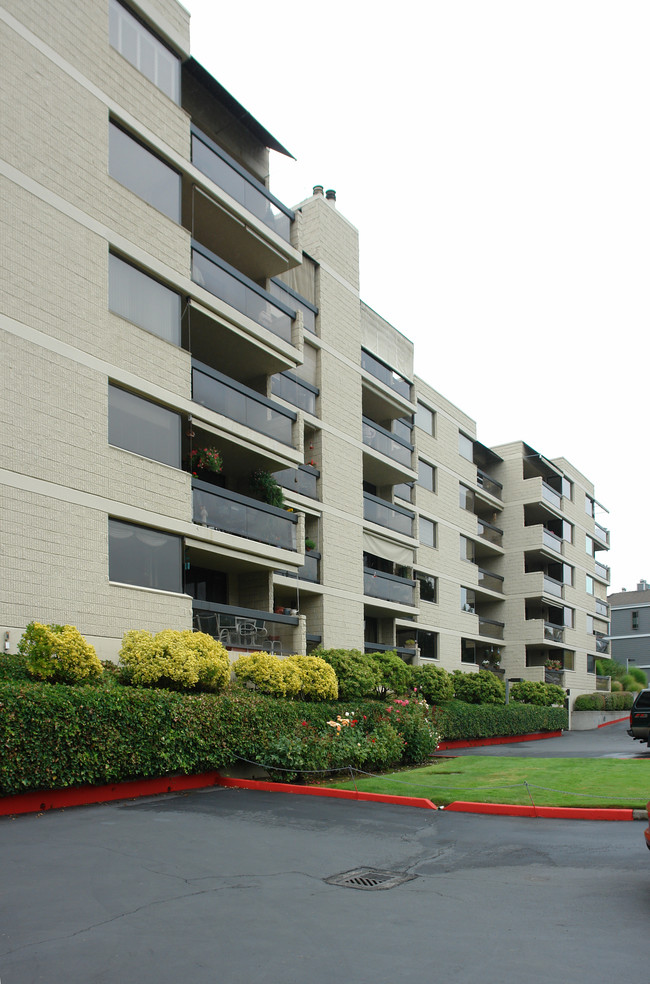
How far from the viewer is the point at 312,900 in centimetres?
793

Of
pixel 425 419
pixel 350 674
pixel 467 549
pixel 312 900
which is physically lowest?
pixel 312 900

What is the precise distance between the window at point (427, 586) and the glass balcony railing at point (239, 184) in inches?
738

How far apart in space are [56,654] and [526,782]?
27.3ft

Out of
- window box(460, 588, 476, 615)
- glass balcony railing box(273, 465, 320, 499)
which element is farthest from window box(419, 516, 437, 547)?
glass balcony railing box(273, 465, 320, 499)

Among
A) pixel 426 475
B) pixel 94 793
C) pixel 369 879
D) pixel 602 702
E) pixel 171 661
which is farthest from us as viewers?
pixel 602 702

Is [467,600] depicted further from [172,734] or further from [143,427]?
[172,734]

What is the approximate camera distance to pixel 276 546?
2448cm

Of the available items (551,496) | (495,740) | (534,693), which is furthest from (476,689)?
(551,496)

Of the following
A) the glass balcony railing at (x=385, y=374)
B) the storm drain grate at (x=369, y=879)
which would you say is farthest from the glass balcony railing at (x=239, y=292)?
the storm drain grate at (x=369, y=879)

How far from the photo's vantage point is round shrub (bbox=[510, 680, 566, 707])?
4466cm

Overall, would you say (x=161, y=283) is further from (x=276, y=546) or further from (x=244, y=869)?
(x=244, y=869)

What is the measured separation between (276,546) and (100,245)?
9681mm

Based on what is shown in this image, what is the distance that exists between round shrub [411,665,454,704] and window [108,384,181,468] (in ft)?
48.6

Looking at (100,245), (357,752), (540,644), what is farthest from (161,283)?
(540,644)
